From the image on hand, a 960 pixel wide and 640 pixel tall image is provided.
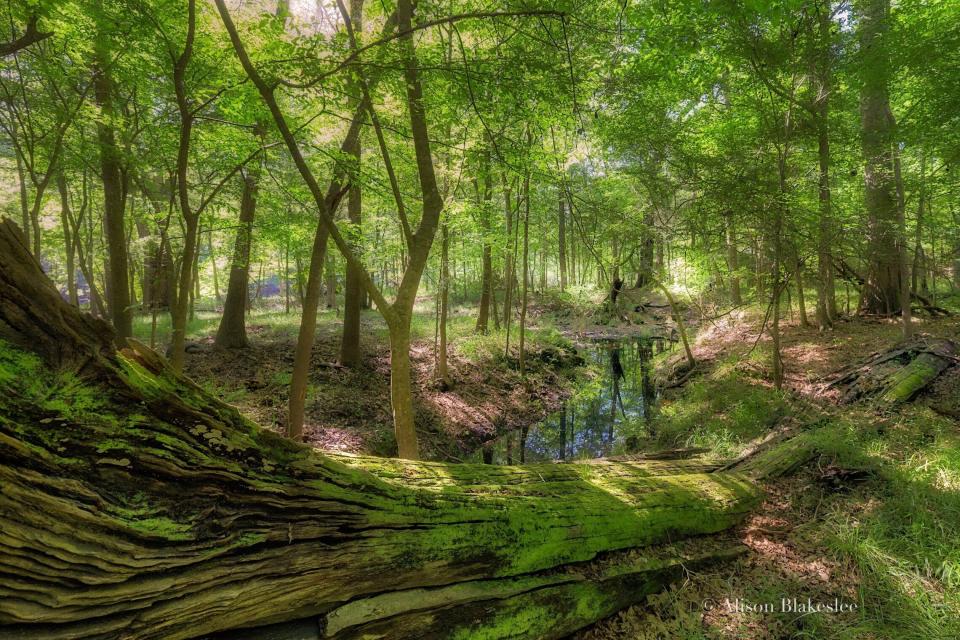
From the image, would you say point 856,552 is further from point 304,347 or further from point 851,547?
point 304,347

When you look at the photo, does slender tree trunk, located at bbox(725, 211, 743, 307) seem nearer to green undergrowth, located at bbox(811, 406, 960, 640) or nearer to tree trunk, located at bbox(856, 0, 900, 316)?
tree trunk, located at bbox(856, 0, 900, 316)

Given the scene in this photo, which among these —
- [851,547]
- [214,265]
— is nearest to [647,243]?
[851,547]

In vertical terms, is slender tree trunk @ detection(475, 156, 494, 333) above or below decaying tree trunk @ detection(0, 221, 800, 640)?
above

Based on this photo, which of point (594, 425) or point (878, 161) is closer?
point (878, 161)

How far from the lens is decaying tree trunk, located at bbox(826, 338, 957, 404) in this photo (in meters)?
5.34

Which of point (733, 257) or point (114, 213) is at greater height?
point (114, 213)

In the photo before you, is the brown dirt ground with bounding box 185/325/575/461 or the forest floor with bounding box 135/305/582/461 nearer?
the brown dirt ground with bounding box 185/325/575/461

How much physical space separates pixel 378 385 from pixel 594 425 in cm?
528

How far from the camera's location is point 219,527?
1.74 metres

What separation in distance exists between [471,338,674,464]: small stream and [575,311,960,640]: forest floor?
3.18 metres

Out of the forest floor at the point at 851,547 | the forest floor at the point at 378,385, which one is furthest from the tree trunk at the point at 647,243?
the forest floor at the point at 378,385

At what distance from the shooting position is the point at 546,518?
267cm

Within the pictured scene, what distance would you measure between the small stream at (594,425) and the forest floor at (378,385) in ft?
1.34

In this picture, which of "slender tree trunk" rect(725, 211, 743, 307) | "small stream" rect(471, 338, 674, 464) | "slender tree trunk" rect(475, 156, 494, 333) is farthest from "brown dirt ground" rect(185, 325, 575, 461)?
"slender tree trunk" rect(725, 211, 743, 307)
